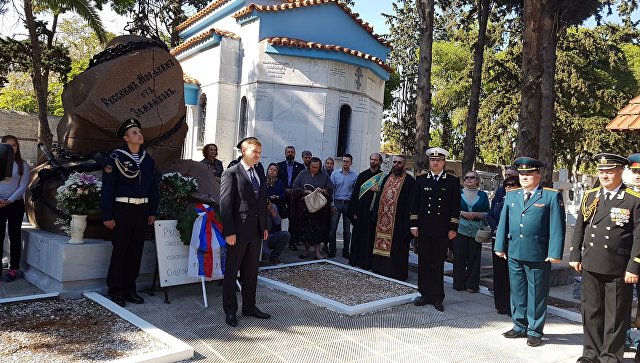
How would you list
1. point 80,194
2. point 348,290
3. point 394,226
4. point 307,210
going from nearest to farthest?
point 80,194, point 348,290, point 394,226, point 307,210

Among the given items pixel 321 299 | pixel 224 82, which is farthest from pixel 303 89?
pixel 321 299

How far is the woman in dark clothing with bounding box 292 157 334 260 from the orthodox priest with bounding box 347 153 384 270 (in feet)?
1.75

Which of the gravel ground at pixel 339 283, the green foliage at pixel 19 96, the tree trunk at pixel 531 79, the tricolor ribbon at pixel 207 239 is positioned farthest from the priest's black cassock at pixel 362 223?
the green foliage at pixel 19 96

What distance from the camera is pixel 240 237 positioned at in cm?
551

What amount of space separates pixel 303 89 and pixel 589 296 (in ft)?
37.1

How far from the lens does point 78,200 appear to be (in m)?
6.14

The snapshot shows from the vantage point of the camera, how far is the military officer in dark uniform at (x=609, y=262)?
4.78 metres

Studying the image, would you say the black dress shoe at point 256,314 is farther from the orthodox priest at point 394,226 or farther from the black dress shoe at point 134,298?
the orthodox priest at point 394,226

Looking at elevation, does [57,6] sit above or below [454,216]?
above

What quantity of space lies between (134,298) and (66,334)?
48.9 inches

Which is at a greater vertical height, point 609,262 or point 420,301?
point 609,262

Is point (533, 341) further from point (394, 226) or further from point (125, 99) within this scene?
point (125, 99)

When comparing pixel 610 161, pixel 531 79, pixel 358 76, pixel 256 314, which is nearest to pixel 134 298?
pixel 256 314

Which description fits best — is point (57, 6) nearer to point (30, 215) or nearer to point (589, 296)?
point (30, 215)
